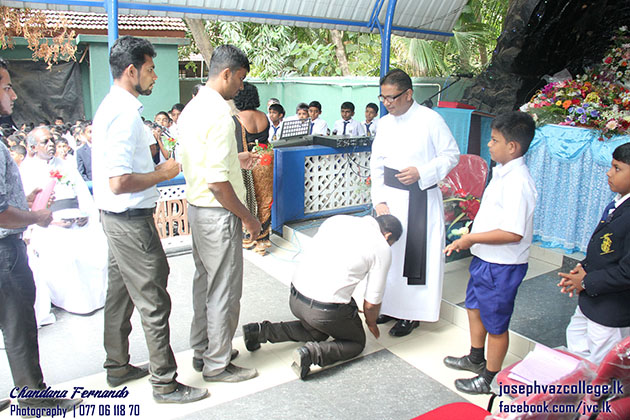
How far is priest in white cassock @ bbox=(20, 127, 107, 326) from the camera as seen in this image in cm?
417

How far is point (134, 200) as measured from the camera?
2.81 meters

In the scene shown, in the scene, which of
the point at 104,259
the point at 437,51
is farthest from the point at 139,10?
the point at 437,51

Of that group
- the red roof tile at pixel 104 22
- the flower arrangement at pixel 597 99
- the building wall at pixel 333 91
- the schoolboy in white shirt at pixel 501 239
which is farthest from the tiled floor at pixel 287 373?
the red roof tile at pixel 104 22

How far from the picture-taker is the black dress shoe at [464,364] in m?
3.45

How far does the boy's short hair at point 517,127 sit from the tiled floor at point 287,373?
5.16ft

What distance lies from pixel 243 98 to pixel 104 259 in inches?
85.9

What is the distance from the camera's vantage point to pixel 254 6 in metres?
6.21

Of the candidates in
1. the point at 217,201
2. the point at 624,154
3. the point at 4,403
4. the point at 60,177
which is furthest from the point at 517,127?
the point at 60,177

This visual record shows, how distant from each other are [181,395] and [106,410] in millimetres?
429

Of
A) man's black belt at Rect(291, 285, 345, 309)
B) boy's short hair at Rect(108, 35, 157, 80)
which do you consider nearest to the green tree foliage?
man's black belt at Rect(291, 285, 345, 309)

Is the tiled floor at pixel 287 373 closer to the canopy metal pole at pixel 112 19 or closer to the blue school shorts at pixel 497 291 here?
the blue school shorts at pixel 497 291

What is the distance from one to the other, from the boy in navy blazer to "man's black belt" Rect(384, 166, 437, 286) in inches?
46.9

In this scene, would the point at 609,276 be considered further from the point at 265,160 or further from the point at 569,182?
the point at 265,160

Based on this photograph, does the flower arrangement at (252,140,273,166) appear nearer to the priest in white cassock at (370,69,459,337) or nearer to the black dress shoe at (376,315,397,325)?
the priest in white cassock at (370,69,459,337)
